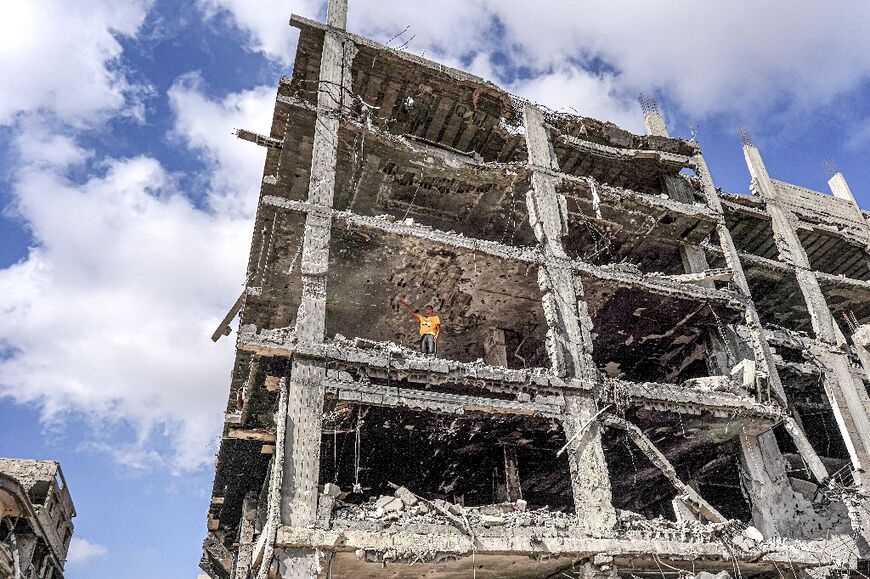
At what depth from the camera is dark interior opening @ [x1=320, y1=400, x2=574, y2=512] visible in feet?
38.2

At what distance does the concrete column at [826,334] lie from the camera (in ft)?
49.7

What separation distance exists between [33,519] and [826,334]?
2362 cm

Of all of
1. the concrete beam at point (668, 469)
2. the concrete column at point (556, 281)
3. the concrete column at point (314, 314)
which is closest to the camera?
the concrete column at point (314, 314)

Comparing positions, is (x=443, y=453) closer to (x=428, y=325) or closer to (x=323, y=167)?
(x=428, y=325)

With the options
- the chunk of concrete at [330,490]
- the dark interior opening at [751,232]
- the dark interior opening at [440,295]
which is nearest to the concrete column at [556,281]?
the dark interior opening at [440,295]

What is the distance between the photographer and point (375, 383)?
10.1m

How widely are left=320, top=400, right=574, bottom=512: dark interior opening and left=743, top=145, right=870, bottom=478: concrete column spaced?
7.16 metres

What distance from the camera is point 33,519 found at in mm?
18156

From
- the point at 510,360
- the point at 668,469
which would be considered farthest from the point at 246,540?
the point at 668,469

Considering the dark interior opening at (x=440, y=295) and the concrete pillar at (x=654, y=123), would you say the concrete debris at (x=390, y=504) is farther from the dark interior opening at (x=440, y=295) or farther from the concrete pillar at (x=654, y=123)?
the concrete pillar at (x=654, y=123)

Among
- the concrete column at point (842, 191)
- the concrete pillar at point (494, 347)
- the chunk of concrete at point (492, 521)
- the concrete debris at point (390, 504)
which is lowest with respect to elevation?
the chunk of concrete at point (492, 521)

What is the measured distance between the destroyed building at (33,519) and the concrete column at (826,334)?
68.2 ft

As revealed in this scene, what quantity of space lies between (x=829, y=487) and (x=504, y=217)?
9.15m

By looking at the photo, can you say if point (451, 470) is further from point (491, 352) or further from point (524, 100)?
point (524, 100)
